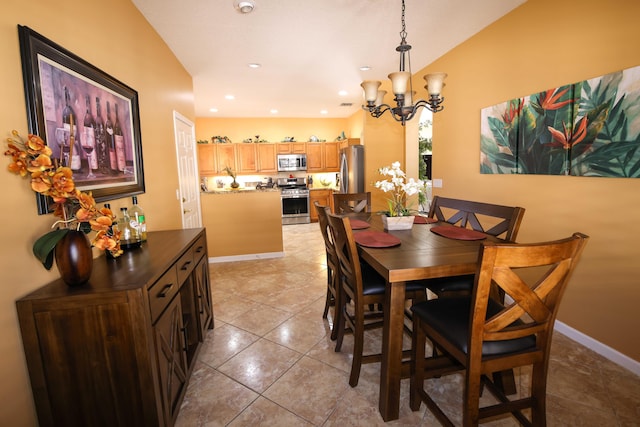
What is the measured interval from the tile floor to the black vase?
0.99 metres

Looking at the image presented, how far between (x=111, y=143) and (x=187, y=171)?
1.90 m

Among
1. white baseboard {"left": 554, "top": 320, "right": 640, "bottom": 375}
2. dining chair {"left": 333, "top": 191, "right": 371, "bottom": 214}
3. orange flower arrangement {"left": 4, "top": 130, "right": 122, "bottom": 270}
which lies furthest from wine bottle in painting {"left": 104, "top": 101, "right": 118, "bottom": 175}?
white baseboard {"left": 554, "top": 320, "right": 640, "bottom": 375}

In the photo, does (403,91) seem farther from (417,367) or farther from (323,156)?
(323,156)

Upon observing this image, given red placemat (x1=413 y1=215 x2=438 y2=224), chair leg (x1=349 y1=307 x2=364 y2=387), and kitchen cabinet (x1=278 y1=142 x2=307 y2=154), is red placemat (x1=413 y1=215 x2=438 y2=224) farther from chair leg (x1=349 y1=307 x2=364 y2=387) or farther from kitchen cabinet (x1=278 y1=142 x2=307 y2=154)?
kitchen cabinet (x1=278 y1=142 x2=307 y2=154)

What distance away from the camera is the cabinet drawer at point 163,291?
1.29 meters

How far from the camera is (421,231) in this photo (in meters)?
2.23

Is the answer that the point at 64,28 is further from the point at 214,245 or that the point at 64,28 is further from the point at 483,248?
the point at 214,245

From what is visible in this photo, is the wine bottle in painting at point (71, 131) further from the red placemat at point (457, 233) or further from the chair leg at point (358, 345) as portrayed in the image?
the red placemat at point (457, 233)

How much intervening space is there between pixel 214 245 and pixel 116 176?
2.59m

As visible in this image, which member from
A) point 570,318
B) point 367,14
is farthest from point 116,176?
point 570,318

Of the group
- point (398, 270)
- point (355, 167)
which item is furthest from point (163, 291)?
point (355, 167)

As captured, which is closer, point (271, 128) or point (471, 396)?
point (471, 396)

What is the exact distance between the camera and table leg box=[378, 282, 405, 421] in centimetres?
149

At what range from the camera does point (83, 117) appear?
165 cm
